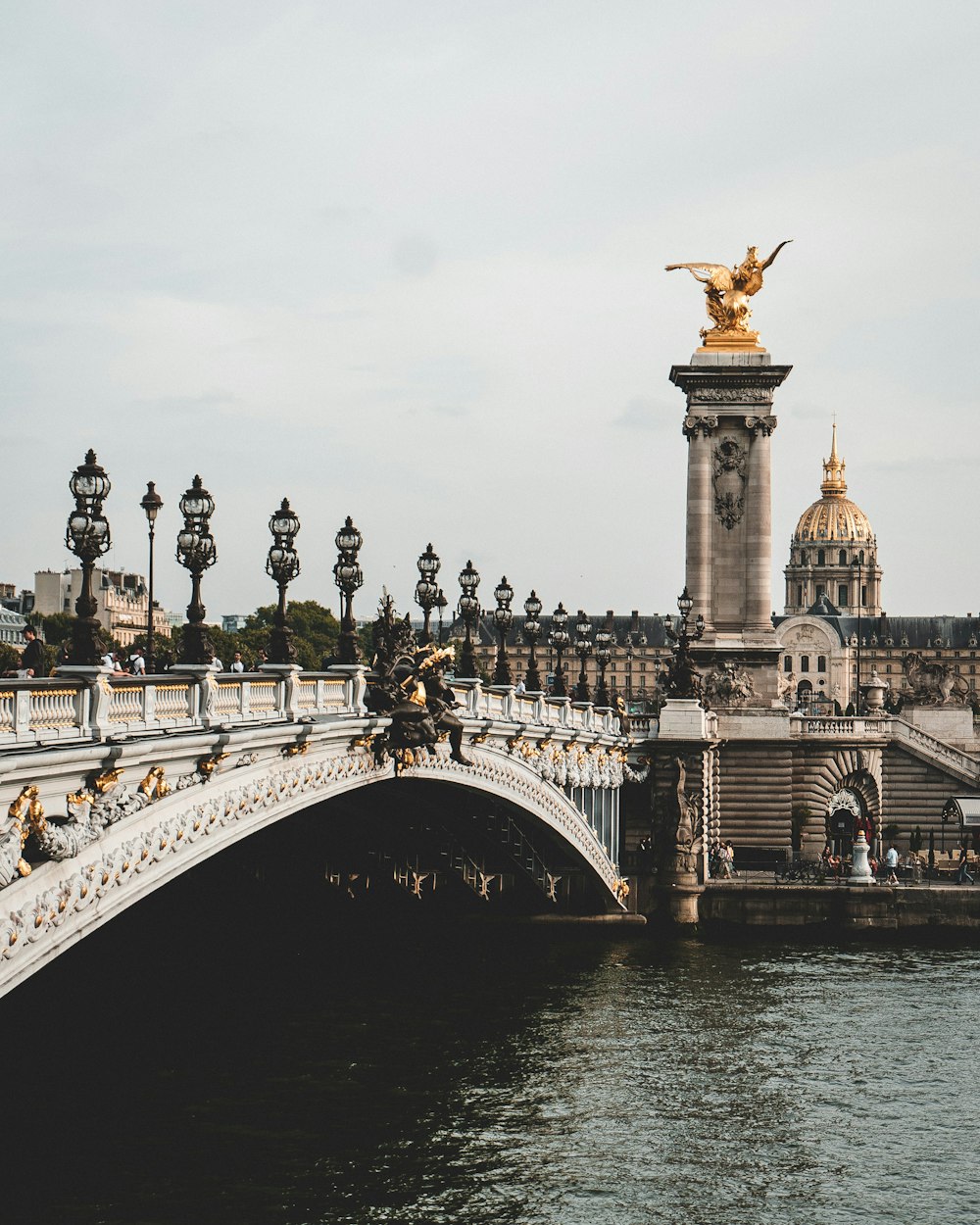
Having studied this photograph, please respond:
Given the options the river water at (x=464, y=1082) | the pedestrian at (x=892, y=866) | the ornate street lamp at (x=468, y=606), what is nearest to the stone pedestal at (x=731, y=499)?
the pedestrian at (x=892, y=866)

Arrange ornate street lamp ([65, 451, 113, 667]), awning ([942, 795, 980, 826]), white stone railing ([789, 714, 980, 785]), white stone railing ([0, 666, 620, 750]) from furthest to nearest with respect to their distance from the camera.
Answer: white stone railing ([789, 714, 980, 785])
awning ([942, 795, 980, 826])
ornate street lamp ([65, 451, 113, 667])
white stone railing ([0, 666, 620, 750])

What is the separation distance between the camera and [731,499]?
66.6m

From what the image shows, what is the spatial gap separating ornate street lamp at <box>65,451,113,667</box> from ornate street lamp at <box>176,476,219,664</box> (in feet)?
8.21

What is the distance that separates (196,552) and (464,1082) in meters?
12.6

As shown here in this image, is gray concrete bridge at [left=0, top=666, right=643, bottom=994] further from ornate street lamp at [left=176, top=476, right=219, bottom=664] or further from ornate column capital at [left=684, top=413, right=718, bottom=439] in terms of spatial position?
ornate column capital at [left=684, top=413, right=718, bottom=439]

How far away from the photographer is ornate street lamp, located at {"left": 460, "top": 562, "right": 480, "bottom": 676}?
124ft

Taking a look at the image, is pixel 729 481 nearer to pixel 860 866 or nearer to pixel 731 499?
pixel 731 499

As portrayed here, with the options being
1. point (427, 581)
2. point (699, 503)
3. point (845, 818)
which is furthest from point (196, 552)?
point (845, 818)

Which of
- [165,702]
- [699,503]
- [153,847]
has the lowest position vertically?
[153,847]

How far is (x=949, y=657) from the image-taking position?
195 metres

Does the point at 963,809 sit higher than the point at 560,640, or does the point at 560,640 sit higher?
the point at 560,640

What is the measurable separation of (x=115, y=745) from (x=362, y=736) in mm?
9502

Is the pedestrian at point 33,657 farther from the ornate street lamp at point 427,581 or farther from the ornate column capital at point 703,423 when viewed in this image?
the ornate column capital at point 703,423

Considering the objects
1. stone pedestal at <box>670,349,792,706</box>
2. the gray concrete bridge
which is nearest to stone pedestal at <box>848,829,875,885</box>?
stone pedestal at <box>670,349,792,706</box>
